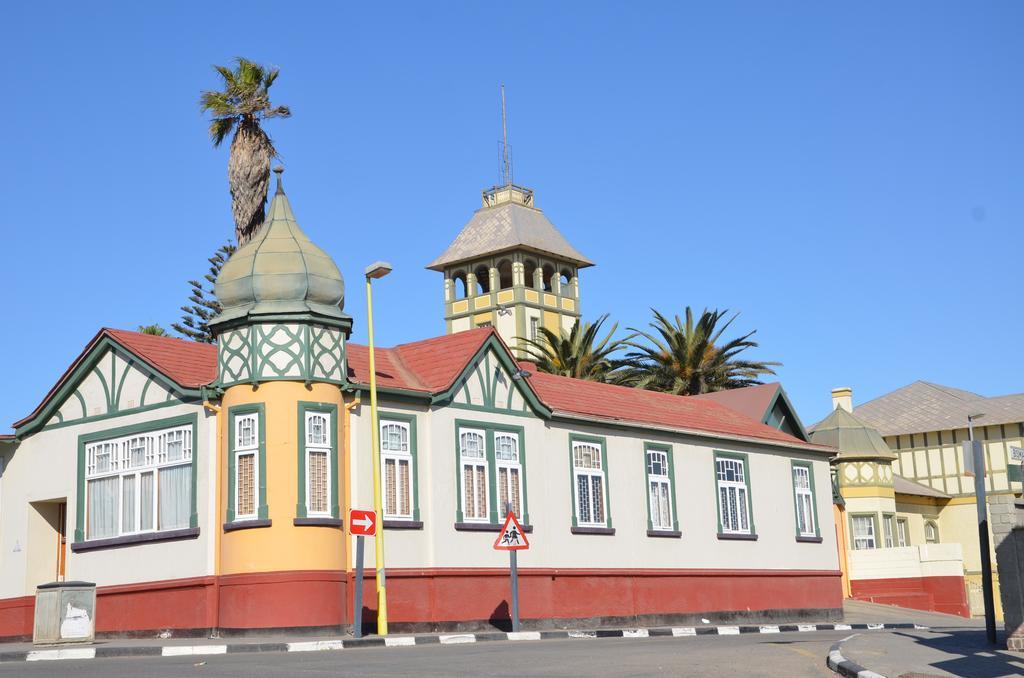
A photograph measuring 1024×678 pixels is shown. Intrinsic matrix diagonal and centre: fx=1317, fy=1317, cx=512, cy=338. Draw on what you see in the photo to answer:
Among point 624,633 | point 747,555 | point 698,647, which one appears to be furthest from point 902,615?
point 698,647

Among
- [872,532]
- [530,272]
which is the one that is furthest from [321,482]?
[530,272]

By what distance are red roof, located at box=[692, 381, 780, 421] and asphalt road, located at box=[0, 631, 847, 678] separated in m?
16.9

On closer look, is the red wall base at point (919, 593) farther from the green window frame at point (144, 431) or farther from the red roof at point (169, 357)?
the green window frame at point (144, 431)

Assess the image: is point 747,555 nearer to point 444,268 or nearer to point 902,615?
point 902,615

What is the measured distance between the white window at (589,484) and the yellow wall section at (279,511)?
658cm

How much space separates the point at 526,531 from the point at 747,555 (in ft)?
25.9

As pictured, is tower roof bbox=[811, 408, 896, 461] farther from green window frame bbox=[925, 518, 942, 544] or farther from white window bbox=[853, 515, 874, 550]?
green window frame bbox=[925, 518, 942, 544]

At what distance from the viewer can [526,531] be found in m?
26.4

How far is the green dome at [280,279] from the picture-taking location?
915 inches

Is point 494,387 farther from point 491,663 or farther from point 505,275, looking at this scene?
point 505,275

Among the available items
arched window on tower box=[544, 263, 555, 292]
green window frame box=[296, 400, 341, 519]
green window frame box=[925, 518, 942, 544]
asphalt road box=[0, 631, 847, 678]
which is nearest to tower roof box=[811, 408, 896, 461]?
green window frame box=[925, 518, 942, 544]

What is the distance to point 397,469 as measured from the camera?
Answer: 2430 cm

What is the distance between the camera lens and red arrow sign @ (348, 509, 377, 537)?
70.2 ft

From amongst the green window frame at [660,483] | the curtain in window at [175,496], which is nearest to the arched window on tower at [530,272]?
the green window frame at [660,483]
